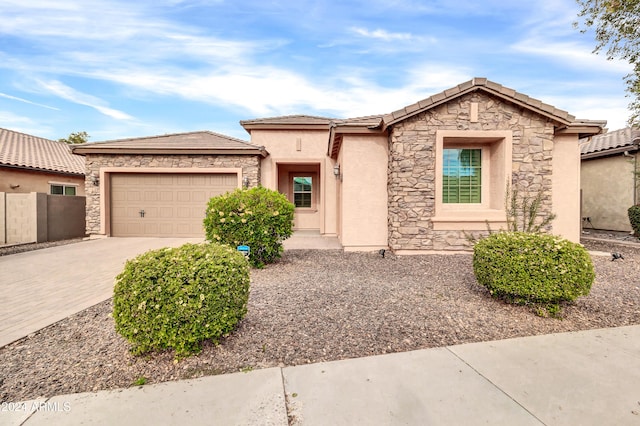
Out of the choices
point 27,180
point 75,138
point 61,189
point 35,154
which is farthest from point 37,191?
point 75,138

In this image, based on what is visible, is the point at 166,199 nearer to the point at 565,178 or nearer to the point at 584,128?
the point at 565,178

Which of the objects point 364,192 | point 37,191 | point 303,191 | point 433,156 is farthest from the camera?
point 303,191

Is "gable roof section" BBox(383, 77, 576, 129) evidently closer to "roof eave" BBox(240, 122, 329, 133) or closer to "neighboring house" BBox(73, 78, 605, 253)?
"neighboring house" BBox(73, 78, 605, 253)

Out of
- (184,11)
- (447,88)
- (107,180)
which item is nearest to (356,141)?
(447,88)

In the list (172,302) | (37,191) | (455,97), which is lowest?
(172,302)

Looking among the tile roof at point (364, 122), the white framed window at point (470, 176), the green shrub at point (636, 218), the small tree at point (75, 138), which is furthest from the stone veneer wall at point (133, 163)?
the small tree at point (75, 138)

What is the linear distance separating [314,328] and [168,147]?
9.86 m

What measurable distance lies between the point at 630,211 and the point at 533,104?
23.8 ft

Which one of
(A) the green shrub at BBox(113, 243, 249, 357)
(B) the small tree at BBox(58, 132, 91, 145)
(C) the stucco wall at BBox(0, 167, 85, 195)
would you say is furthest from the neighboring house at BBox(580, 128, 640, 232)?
(B) the small tree at BBox(58, 132, 91, 145)

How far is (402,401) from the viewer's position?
2.02 m

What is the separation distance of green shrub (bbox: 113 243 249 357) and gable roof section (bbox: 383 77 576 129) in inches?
241

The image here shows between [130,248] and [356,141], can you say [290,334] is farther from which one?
[130,248]

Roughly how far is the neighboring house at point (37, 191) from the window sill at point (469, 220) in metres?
13.5

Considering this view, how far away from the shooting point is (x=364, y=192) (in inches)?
316
